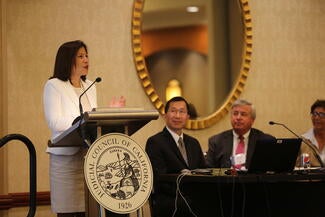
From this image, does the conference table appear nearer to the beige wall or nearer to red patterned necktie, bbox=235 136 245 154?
red patterned necktie, bbox=235 136 245 154

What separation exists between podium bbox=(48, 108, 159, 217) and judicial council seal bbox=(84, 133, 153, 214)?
0.32 ft

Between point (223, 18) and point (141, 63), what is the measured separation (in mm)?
1000

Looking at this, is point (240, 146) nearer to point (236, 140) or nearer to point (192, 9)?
point (236, 140)

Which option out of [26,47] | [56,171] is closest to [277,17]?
[26,47]

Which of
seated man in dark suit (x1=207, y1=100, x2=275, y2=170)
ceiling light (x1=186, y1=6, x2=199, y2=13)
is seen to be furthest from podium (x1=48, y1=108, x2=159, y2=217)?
ceiling light (x1=186, y1=6, x2=199, y2=13)

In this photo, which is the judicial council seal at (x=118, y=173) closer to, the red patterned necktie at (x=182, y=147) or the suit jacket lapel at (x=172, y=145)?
the suit jacket lapel at (x=172, y=145)

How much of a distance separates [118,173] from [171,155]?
5.53ft

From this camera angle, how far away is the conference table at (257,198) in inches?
173

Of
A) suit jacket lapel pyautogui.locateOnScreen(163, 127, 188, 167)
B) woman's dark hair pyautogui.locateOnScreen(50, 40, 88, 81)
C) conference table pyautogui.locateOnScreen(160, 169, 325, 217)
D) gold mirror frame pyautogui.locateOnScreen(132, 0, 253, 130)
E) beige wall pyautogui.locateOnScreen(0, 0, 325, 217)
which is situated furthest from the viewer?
gold mirror frame pyautogui.locateOnScreen(132, 0, 253, 130)

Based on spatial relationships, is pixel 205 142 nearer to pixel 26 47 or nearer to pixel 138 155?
pixel 26 47

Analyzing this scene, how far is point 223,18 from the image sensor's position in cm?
614

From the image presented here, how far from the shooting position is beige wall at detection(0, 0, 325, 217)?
522cm

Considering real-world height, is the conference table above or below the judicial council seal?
below

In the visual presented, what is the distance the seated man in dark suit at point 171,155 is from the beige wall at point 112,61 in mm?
846
